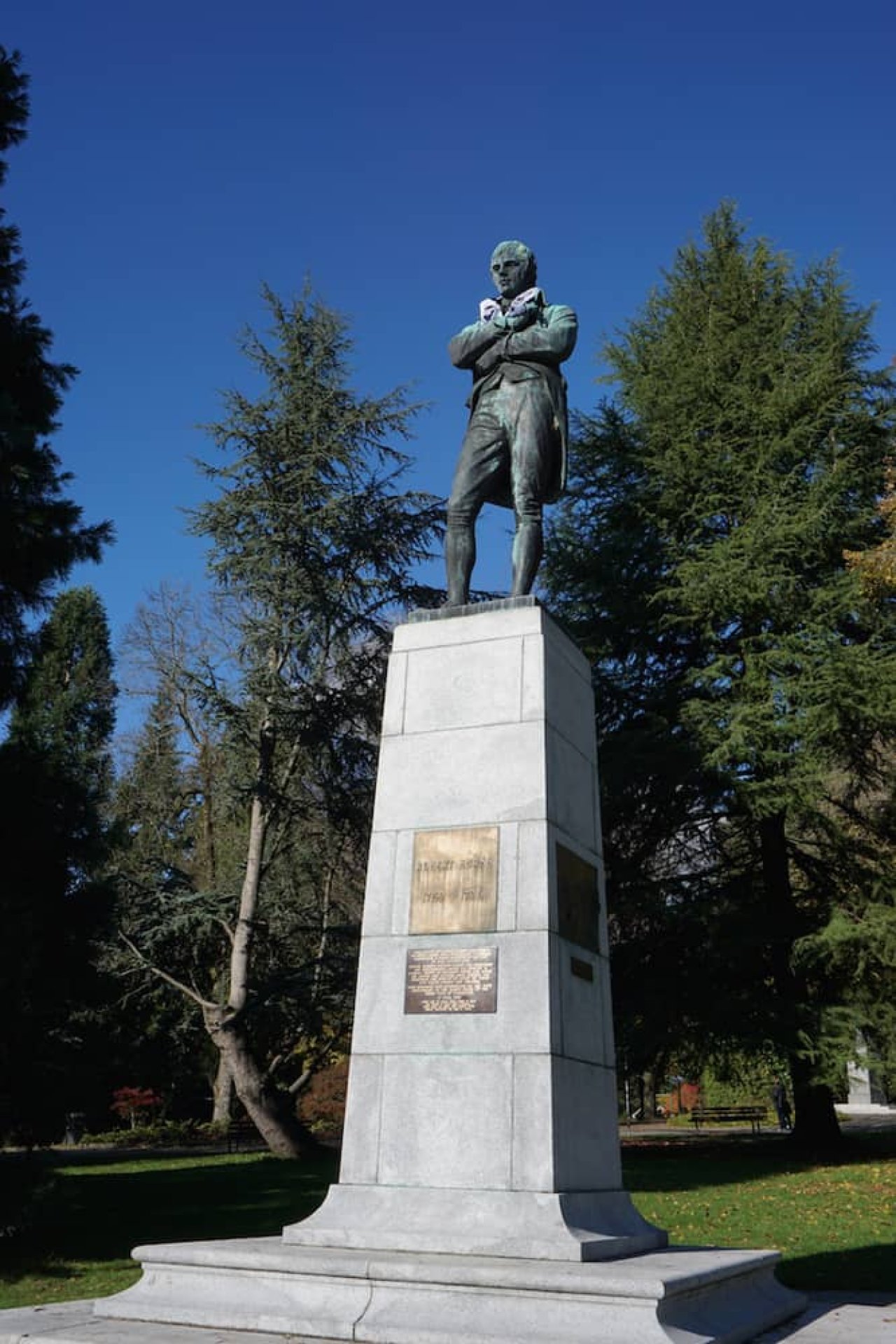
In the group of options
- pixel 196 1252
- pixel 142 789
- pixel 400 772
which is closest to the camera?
pixel 196 1252

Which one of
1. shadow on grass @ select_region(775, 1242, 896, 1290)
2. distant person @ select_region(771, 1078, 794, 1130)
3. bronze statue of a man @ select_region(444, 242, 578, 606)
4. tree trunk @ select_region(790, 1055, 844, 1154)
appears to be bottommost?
shadow on grass @ select_region(775, 1242, 896, 1290)

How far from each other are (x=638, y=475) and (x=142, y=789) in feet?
46.2

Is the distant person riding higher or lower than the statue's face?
lower

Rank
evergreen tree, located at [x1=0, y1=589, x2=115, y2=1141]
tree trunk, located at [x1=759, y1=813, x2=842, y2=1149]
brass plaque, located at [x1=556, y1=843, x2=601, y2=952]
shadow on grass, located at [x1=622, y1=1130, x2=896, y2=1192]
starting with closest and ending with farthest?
brass plaque, located at [x1=556, y1=843, x2=601, y2=952], evergreen tree, located at [x1=0, y1=589, x2=115, y2=1141], shadow on grass, located at [x1=622, y1=1130, x2=896, y2=1192], tree trunk, located at [x1=759, y1=813, x2=842, y2=1149]

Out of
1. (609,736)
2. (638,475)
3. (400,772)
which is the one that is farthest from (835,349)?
(400,772)

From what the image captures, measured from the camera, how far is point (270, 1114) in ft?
70.5

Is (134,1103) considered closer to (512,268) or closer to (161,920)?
(161,920)

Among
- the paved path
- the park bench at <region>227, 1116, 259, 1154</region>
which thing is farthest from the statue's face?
the park bench at <region>227, 1116, 259, 1154</region>

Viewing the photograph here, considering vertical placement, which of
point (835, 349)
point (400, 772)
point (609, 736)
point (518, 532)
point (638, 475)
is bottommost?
point (400, 772)

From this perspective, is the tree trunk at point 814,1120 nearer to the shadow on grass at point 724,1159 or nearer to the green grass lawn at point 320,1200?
the shadow on grass at point 724,1159

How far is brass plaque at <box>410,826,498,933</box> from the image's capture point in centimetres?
737

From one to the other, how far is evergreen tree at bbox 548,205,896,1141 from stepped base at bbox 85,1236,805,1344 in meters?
12.7

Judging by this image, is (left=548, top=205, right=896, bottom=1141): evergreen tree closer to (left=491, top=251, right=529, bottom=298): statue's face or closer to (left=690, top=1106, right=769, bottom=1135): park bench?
(left=491, top=251, right=529, bottom=298): statue's face

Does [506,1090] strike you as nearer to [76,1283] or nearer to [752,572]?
[76,1283]
